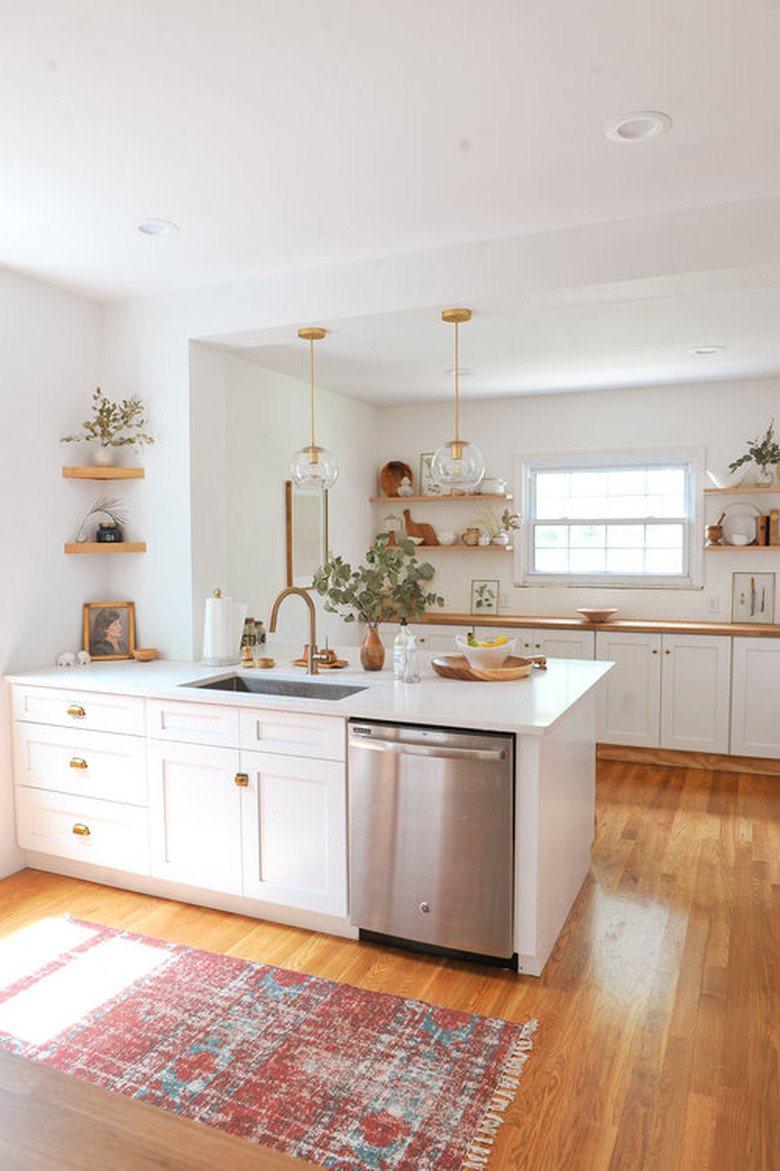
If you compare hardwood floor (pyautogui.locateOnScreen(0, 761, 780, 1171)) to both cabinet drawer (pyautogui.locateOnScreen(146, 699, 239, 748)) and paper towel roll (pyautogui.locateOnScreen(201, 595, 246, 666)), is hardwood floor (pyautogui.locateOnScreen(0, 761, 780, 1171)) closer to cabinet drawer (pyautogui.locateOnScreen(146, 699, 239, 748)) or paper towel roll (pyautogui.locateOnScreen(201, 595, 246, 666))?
cabinet drawer (pyautogui.locateOnScreen(146, 699, 239, 748))

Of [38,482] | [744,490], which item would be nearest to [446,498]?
[744,490]

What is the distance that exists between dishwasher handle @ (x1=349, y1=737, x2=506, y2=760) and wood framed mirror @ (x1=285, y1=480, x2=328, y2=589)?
221cm

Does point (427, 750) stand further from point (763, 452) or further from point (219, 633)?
point (763, 452)

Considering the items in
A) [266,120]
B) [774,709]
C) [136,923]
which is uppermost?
[266,120]

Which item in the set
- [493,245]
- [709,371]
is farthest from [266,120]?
[709,371]

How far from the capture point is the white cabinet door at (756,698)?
4.96 m

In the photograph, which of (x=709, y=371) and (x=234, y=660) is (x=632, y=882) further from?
(x=709, y=371)

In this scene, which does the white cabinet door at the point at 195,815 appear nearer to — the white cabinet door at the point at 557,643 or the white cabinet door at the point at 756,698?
the white cabinet door at the point at 557,643

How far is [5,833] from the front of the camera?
3.51 m

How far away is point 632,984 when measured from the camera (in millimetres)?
2635

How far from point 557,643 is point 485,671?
2.37 m

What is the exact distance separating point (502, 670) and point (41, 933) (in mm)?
1964

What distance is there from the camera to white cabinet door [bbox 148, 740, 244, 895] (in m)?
3.04

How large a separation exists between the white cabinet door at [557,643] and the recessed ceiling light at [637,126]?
3.51 meters
